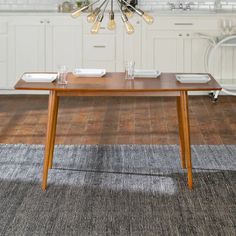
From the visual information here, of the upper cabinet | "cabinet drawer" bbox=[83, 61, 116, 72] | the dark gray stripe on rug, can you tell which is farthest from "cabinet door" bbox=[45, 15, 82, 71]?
the dark gray stripe on rug

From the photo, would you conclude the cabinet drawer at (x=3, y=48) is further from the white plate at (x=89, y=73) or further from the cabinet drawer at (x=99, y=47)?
the white plate at (x=89, y=73)

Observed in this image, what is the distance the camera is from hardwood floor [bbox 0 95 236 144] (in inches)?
216

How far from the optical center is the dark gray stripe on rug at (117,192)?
3.57 meters

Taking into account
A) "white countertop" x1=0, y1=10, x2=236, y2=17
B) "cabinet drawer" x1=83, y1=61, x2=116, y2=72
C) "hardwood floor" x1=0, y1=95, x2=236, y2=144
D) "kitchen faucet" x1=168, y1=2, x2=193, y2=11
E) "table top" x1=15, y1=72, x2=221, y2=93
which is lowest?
"hardwood floor" x1=0, y1=95, x2=236, y2=144

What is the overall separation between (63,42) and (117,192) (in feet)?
11.4

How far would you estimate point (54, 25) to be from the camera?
7.20 m

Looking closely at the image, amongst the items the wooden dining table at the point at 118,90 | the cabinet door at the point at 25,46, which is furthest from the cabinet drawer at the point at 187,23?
the wooden dining table at the point at 118,90

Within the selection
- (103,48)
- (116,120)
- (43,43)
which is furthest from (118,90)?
(43,43)

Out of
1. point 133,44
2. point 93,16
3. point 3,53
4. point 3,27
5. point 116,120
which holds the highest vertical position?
point 93,16

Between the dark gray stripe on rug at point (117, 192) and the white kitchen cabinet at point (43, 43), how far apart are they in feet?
7.49

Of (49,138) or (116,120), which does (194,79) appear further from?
(116,120)

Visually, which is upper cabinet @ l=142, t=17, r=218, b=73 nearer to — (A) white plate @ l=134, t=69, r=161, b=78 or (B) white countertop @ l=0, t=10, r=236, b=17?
(B) white countertop @ l=0, t=10, r=236, b=17

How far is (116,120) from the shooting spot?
242 inches

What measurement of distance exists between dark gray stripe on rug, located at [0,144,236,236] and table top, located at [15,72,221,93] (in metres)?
0.65
